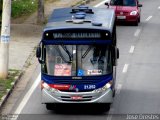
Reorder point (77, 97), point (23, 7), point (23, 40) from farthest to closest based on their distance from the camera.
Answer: point (23, 7) → point (23, 40) → point (77, 97)

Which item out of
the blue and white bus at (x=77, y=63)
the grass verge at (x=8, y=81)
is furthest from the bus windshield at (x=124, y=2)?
the blue and white bus at (x=77, y=63)

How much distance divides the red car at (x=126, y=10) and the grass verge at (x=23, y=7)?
5523 millimetres

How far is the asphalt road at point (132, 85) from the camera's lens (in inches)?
778

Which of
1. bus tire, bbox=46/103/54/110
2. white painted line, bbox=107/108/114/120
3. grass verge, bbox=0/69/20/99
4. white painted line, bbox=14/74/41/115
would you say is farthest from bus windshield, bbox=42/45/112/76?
grass verge, bbox=0/69/20/99

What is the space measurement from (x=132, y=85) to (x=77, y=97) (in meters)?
5.12

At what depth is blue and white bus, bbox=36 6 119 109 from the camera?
19.2 m

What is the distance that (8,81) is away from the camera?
23891mm

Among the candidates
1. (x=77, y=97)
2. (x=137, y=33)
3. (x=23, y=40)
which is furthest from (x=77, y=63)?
(x=137, y=33)

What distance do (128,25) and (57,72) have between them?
2059cm

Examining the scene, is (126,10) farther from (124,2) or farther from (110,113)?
(110,113)

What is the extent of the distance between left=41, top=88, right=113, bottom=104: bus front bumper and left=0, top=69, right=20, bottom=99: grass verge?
2.87 metres

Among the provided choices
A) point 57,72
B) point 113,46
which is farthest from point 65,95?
point 113,46

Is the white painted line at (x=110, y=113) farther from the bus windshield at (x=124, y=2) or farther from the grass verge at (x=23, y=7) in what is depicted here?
the grass verge at (x=23, y=7)

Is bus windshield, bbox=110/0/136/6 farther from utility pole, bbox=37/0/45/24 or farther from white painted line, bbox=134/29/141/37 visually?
utility pole, bbox=37/0/45/24
